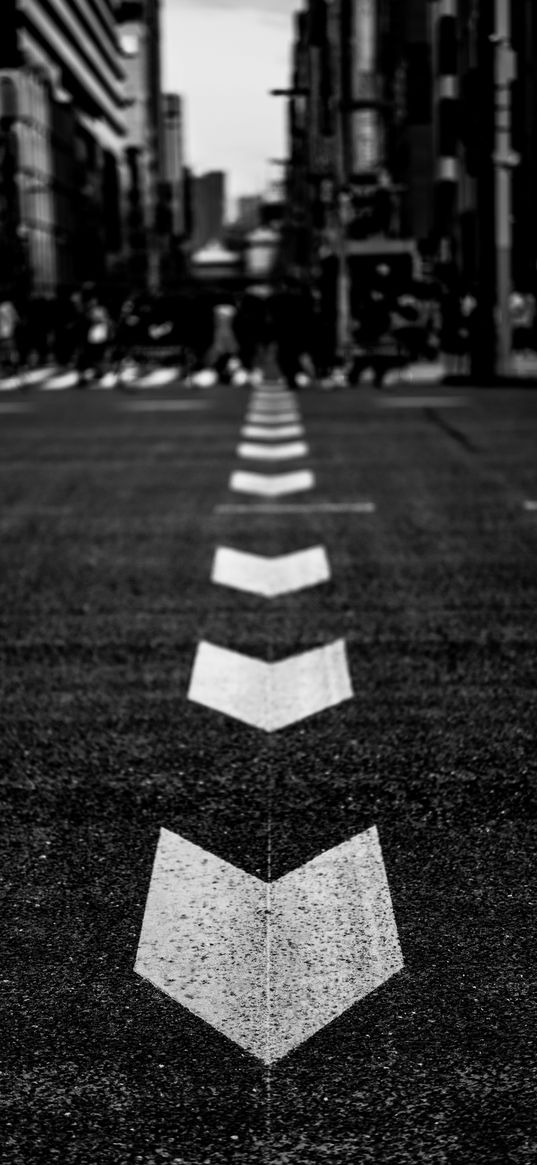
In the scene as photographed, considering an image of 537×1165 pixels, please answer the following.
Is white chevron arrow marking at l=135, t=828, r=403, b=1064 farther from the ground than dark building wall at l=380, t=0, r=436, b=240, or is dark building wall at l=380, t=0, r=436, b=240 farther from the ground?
dark building wall at l=380, t=0, r=436, b=240

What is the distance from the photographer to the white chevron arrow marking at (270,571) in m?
8.98

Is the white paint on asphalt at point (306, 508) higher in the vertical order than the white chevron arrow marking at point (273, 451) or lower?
higher

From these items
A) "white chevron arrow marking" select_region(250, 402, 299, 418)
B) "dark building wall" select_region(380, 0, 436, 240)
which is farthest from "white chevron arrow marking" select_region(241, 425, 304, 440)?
"dark building wall" select_region(380, 0, 436, 240)

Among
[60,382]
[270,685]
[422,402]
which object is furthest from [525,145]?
[270,685]

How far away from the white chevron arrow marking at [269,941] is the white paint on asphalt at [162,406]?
2140 cm

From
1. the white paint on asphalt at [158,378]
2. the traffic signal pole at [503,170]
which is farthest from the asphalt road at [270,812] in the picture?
the white paint on asphalt at [158,378]

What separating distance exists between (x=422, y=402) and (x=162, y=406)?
3746 mm

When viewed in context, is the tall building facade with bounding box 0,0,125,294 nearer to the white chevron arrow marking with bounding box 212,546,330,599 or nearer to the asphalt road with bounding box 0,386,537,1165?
the white chevron arrow marking with bounding box 212,546,330,599

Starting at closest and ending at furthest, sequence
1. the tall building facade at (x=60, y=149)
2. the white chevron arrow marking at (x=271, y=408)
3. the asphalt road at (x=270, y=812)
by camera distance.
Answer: the asphalt road at (x=270, y=812) < the white chevron arrow marking at (x=271, y=408) < the tall building facade at (x=60, y=149)

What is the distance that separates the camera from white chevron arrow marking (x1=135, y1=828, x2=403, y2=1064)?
346cm

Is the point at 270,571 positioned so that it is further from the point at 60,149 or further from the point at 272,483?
the point at 60,149

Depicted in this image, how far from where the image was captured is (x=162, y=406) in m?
26.8

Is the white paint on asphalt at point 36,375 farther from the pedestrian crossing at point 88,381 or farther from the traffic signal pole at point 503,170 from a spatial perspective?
the traffic signal pole at point 503,170

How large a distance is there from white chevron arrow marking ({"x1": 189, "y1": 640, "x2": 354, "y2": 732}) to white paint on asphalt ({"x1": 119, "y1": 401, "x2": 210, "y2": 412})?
61.1 ft
